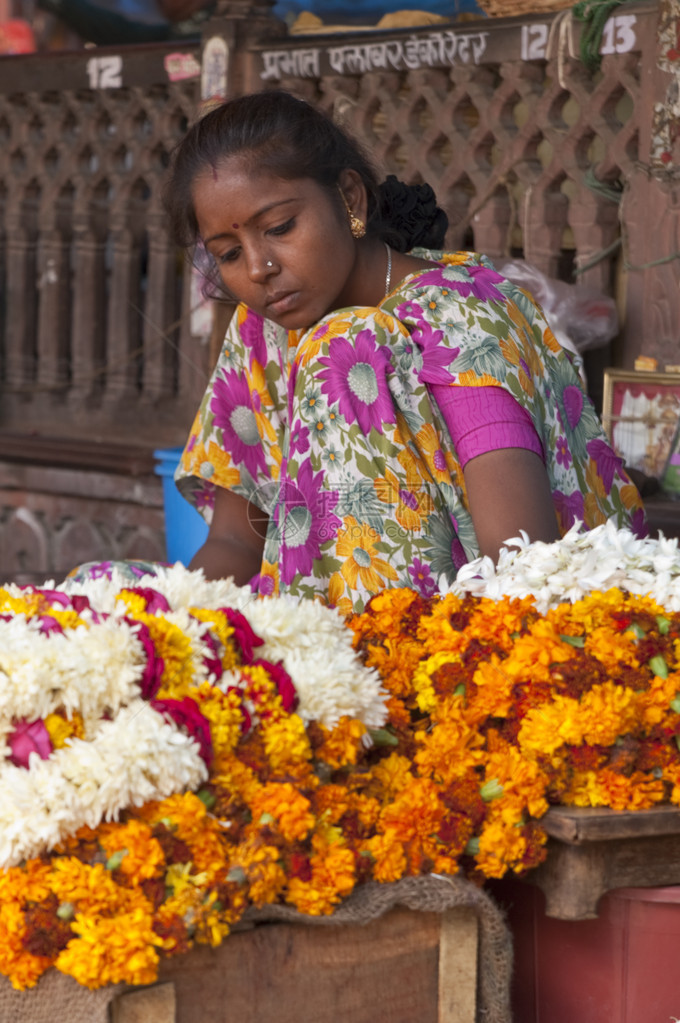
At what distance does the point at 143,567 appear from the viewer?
248cm

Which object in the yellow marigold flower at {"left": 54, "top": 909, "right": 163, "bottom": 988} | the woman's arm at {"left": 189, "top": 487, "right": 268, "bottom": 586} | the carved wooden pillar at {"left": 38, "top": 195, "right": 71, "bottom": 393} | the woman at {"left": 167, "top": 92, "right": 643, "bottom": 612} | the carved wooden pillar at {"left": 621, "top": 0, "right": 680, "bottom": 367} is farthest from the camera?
the carved wooden pillar at {"left": 38, "top": 195, "right": 71, "bottom": 393}

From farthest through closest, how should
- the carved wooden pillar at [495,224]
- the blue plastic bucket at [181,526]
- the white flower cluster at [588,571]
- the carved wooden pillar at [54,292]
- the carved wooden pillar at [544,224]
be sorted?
the carved wooden pillar at [54,292]
the carved wooden pillar at [495,224]
the carved wooden pillar at [544,224]
the blue plastic bucket at [181,526]
the white flower cluster at [588,571]

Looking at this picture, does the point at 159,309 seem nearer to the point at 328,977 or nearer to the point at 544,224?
the point at 544,224

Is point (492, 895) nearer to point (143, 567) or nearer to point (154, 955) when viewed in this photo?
point (154, 955)

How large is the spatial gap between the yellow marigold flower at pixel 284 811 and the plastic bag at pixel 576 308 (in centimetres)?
228

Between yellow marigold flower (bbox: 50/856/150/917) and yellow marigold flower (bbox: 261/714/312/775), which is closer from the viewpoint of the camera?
yellow marigold flower (bbox: 50/856/150/917)

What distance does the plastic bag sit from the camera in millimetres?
3516

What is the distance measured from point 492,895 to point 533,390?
84 centimetres

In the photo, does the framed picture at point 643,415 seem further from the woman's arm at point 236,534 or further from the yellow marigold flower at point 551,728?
the yellow marigold flower at point 551,728

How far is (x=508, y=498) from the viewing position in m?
1.96

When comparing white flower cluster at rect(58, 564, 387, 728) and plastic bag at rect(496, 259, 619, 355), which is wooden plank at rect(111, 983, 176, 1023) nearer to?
white flower cluster at rect(58, 564, 387, 728)

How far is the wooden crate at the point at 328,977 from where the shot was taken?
1405mm

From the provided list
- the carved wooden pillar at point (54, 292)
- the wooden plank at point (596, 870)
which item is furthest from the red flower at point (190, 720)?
the carved wooden pillar at point (54, 292)

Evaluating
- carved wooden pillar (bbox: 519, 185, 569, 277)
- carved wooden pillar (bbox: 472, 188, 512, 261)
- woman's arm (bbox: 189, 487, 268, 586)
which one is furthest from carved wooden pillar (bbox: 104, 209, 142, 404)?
woman's arm (bbox: 189, 487, 268, 586)
